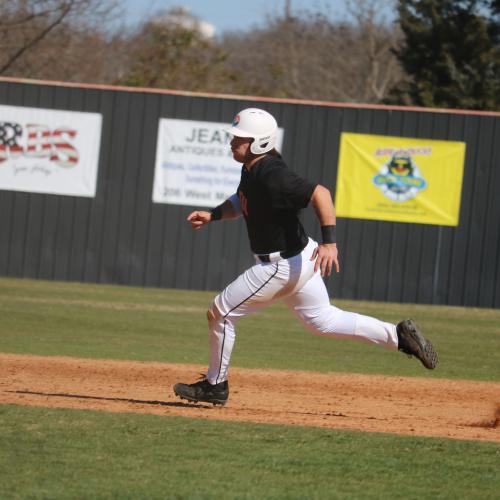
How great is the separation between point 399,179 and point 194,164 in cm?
360

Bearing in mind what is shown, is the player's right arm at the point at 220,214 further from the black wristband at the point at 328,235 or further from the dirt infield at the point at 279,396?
the dirt infield at the point at 279,396

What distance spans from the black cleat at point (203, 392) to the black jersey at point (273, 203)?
103cm

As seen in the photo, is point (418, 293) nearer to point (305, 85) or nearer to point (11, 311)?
point (11, 311)

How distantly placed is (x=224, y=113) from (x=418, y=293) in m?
4.66

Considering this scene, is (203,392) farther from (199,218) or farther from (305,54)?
(305,54)

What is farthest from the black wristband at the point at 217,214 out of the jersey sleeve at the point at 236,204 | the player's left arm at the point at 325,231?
the player's left arm at the point at 325,231

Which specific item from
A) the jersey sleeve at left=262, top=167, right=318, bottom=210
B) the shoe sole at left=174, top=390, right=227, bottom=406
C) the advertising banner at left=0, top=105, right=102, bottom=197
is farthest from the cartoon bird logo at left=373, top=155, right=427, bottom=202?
the jersey sleeve at left=262, top=167, right=318, bottom=210

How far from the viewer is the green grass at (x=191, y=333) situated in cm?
1123

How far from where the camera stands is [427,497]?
525 cm

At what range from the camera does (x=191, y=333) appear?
1348 cm

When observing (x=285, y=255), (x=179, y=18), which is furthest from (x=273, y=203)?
(x=179, y=18)

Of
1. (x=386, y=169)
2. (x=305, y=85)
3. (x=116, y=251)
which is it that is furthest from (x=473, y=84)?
(x=305, y=85)

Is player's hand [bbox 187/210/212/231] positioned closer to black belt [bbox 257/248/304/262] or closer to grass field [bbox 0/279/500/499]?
black belt [bbox 257/248/304/262]

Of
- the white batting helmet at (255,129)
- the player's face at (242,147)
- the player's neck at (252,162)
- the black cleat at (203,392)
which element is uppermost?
the white batting helmet at (255,129)
